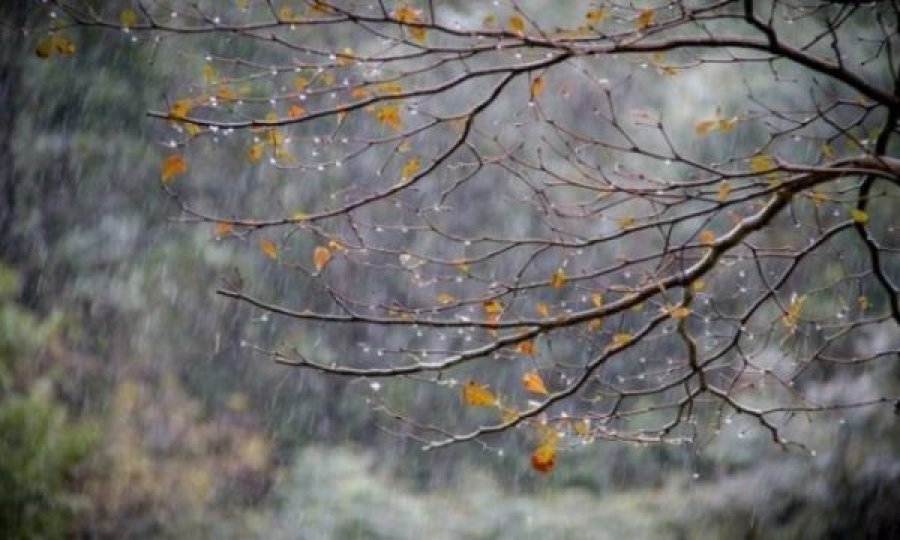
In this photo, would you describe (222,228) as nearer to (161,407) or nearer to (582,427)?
(582,427)

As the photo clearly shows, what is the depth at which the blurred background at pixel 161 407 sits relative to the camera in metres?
5.42

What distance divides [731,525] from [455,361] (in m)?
3.01

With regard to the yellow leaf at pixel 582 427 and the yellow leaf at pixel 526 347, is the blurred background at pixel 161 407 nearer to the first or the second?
the yellow leaf at pixel 582 427

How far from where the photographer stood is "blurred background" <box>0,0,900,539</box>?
5422 millimetres

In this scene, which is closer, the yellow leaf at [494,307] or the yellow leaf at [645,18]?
the yellow leaf at [645,18]

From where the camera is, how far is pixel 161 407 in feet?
20.0

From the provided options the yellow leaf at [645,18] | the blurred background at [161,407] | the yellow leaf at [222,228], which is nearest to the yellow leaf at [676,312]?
the yellow leaf at [645,18]

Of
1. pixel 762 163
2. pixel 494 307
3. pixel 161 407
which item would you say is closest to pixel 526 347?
pixel 494 307

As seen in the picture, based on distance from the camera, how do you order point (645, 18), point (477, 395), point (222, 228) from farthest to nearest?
point (222, 228) → point (477, 395) → point (645, 18)

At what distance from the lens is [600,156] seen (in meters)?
5.70

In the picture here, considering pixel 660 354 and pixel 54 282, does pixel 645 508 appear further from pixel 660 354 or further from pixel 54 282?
pixel 54 282

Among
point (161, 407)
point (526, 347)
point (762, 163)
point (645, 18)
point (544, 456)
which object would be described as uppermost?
point (645, 18)

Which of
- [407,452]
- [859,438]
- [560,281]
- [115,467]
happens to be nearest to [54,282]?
[115,467]

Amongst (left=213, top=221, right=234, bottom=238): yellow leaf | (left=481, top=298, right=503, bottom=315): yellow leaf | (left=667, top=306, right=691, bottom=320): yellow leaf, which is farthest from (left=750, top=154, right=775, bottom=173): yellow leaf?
(left=213, top=221, right=234, bottom=238): yellow leaf
